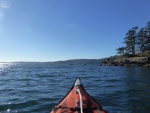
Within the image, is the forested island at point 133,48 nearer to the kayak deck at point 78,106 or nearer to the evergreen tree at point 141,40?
the evergreen tree at point 141,40

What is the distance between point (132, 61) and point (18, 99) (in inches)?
2361

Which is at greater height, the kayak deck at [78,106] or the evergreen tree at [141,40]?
the evergreen tree at [141,40]

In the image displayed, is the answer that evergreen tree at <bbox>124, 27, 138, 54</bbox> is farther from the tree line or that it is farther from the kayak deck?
the kayak deck

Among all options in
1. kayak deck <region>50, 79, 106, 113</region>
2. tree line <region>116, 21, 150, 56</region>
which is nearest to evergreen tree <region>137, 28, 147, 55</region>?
tree line <region>116, 21, 150, 56</region>

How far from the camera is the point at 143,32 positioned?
82.5m

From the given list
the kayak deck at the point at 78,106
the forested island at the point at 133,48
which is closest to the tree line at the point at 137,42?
the forested island at the point at 133,48

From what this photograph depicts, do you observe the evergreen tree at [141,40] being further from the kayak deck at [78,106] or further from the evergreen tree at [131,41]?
the kayak deck at [78,106]

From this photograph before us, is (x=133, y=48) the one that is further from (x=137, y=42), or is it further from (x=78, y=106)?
(x=78, y=106)

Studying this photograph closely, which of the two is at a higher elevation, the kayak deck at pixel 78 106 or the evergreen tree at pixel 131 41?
the evergreen tree at pixel 131 41

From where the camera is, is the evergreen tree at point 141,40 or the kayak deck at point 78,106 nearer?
the kayak deck at point 78,106

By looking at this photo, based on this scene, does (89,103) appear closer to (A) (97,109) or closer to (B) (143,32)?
(A) (97,109)

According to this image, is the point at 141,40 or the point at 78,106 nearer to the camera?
the point at 78,106

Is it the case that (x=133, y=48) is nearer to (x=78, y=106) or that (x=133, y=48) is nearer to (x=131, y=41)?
(x=131, y=41)

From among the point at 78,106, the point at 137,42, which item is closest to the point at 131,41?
the point at 137,42
